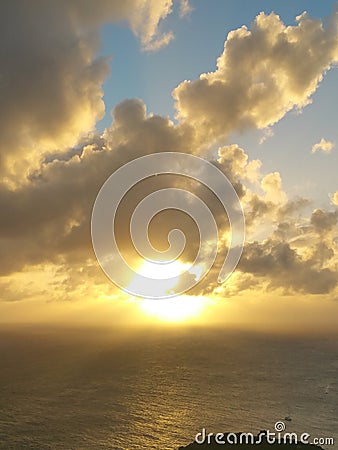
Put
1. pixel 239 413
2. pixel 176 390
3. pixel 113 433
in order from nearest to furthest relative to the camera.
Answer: pixel 113 433 → pixel 239 413 → pixel 176 390

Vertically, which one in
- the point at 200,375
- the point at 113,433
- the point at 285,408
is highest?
the point at 200,375

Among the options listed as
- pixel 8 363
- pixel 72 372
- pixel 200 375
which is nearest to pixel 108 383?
pixel 72 372

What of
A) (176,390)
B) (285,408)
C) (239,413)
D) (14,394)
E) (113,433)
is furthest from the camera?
(176,390)

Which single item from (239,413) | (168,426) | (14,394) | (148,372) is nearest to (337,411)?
(239,413)

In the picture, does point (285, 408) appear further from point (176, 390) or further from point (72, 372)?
point (72, 372)

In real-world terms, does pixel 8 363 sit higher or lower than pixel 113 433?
higher

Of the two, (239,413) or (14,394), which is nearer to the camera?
(239,413)

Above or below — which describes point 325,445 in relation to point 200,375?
below

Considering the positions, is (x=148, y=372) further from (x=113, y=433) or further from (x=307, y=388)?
(x=113, y=433)

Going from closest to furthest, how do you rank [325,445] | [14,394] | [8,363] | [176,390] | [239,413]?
[325,445]
[239,413]
[14,394]
[176,390]
[8,363]
